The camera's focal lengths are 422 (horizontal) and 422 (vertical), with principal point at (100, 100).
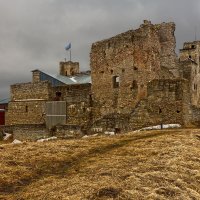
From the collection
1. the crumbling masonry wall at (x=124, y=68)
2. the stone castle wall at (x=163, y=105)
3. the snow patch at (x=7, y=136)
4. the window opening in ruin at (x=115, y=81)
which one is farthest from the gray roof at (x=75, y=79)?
the stone castle wall at (x=163, y=105)

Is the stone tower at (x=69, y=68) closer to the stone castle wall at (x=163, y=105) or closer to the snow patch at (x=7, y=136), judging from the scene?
the snow patch at (x=7, y=136)

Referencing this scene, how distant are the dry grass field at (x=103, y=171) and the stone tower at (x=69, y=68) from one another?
5492cm

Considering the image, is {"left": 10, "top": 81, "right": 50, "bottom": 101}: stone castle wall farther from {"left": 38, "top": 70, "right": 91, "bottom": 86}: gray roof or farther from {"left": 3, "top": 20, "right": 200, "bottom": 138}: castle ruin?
{"left": 38, "top": 70, "right": 91, "bottom": 86}: gray roof

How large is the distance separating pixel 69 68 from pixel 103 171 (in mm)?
61596

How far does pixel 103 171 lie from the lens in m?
12.8

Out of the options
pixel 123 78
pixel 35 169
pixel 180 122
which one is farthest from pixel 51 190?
pixel 123 78

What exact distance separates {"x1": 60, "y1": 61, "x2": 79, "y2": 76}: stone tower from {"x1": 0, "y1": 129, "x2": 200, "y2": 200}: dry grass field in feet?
180

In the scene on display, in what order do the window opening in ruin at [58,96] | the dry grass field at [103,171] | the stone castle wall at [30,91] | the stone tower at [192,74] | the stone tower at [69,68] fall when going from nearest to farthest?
the dry grass field at [103,171] < the window opening in ruin at [58,96] < the stone castle wall at [30,91] < the stone tower at [192,74] < the stone tower at [69,68]

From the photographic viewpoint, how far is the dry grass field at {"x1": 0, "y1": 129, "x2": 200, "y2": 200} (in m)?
10.6

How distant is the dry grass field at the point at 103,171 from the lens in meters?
10.6

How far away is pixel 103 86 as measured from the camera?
39.2 meters

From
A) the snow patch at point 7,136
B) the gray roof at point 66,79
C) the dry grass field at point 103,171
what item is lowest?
the snow patch at point 7,136

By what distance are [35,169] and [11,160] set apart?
1.38 m

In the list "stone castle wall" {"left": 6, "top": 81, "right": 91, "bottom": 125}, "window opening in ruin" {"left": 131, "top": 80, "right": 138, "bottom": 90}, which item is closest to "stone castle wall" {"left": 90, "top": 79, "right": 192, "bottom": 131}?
"window opening in ruin" {"left": 131, "top": 80, "right": 138, "bottom": 90}
